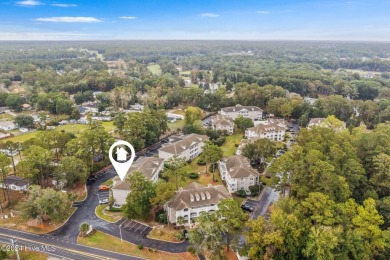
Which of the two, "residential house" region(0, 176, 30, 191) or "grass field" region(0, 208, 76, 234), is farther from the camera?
"residential house" region(0, 176, 30, 191)

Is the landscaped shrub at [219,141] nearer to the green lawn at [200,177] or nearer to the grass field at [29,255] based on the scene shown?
the green lawn at [200,177]

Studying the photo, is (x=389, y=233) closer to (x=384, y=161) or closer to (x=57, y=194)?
(x=384, y=161)

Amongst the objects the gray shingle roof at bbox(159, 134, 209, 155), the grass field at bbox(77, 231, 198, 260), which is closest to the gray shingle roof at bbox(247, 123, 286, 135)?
the gray shingle roof at bbox(159, 134, 209, 155)

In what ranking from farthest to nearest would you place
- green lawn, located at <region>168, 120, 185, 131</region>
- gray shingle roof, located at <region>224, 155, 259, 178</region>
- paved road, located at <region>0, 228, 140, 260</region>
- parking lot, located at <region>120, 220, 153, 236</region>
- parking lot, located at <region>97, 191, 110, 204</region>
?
green lawn, located at <region>168, 120, 185, 131</region> < gray shingle roof, located at <region>224, 155, 259, 178</region> < parking lot, located at <region>97, 191, 110, 204</region> < parking lot, located at <region>120, 220, 153, 236</region> < paved road, located at <region>0, 228, 140, 260</region>

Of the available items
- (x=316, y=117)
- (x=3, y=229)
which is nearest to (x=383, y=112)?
(x=316, y=117)

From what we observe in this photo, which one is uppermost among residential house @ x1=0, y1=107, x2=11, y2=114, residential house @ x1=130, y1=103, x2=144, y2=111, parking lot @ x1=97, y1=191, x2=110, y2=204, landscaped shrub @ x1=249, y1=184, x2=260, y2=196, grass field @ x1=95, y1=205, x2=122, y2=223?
residential house @ x1=0, y1=107, x2=11, y2=114

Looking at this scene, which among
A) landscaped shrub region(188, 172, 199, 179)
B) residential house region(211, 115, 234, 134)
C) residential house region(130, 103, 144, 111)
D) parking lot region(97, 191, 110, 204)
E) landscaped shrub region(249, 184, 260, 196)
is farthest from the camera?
residential house region(130, 103, 144, 111)

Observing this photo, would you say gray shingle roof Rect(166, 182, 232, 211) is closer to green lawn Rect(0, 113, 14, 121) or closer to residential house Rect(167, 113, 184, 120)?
residential house Rect(167, 113, 184, 120)
